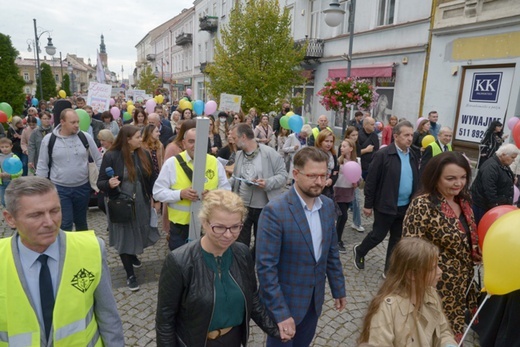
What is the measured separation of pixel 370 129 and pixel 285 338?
603 centimetres

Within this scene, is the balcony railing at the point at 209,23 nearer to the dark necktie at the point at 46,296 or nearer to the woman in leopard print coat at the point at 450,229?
the woman in leopard print coat at the point at 450,229

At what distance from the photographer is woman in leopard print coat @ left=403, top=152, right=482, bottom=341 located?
261cm

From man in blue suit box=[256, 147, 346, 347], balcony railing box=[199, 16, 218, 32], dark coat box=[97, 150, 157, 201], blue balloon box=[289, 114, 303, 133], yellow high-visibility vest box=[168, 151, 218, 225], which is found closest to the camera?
man in blue suit box=[256, 147, 346, 347]

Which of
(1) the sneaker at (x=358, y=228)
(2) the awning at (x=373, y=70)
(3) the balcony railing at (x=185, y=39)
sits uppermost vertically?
(3) the balcony railing at (x=185, y=39)

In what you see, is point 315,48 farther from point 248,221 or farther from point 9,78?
point 248,221

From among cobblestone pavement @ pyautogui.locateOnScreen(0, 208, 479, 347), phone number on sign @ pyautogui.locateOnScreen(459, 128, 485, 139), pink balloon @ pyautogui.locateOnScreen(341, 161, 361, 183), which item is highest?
phone number on sign @ pyautogui.locateOnScreen(459, 128, 485, 139)

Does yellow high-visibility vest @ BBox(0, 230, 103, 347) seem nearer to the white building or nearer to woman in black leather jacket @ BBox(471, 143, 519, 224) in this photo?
woman in black leather jacket @ BBox(471, 143, 519, 224)

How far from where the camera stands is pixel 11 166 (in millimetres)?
6141

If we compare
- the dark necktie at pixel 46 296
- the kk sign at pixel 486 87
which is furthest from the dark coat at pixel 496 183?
the kk sign at pixel 486 87

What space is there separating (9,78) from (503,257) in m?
18.6

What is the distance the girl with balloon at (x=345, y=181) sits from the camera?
520 cm

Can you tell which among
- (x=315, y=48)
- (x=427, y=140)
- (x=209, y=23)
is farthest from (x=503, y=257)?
(x=209, y=23)

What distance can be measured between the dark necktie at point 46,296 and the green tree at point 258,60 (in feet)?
43.1

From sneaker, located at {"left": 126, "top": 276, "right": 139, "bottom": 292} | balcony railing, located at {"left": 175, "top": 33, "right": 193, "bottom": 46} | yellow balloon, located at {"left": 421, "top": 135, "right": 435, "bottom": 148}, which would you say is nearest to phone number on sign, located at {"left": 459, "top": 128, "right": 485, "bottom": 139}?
yellow balloon, located at {"left": 421, "top": 135, "right": 435, "bottom": 148}
